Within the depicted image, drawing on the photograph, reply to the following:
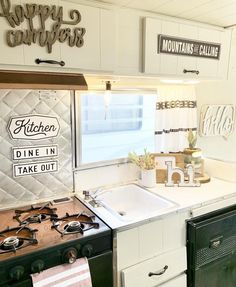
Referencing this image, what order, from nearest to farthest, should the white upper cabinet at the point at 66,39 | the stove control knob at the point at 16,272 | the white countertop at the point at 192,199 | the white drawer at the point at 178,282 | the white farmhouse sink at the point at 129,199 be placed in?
the stove control knob at the point at 16,272
the white upper cabinet at the point at 66,39
the white countertop at the point at 192,199
the white drawer at the point at 178,282
the white farmhouse sink at the point at 129,199

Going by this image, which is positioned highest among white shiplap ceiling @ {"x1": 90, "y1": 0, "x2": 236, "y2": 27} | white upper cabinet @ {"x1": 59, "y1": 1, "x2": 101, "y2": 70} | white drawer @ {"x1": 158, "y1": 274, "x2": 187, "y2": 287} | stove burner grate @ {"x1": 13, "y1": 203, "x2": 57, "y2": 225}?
white shiplap ceiling @ {"x1": 90, "y1": 0, "x2": 236, "y2": 27}

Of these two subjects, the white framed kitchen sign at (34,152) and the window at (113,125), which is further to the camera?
the window at (113,125)

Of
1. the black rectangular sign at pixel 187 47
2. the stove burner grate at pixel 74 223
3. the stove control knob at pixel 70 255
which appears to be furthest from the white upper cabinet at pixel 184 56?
the stove control knob at pixel 70 255

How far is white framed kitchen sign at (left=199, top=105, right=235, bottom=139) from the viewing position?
92.2 inches

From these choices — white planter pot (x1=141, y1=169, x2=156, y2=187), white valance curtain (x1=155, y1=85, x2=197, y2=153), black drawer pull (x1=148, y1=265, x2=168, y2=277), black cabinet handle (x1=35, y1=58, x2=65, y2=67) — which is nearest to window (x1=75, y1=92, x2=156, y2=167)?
white valance curtain (x1=155, y1=85, x2=197, y2=153)

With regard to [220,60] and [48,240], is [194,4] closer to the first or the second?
[220,60]

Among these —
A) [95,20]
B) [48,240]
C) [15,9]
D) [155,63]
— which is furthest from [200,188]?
[15,9]

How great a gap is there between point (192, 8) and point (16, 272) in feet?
5.29

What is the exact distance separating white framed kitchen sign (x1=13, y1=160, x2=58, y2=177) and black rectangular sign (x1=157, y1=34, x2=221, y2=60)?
0.99 metres

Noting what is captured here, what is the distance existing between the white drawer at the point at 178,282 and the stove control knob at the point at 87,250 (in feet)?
1.78

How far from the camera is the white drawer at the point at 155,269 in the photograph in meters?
1.33

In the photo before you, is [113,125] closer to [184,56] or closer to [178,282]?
[184,56]

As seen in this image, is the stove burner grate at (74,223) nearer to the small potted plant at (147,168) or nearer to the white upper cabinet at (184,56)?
the small potted plant at (147,168)

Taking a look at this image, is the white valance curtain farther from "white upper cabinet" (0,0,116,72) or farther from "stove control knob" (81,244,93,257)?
"stove control knob" (81,244,93,257)
